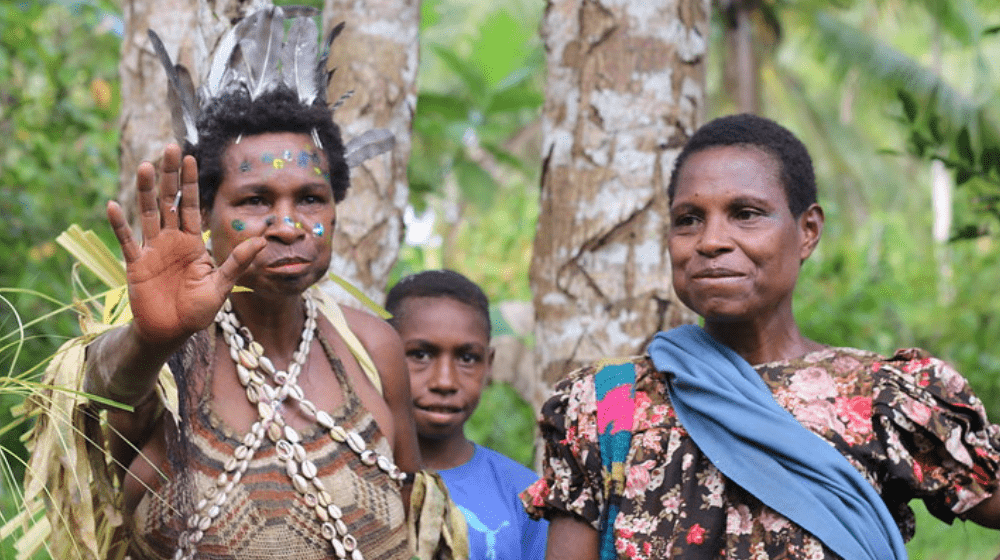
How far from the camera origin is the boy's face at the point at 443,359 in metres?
3.57

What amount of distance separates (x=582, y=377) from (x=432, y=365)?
3.67ft

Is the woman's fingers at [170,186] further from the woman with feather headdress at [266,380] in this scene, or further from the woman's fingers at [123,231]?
the woman with feather headdress at [266,380]

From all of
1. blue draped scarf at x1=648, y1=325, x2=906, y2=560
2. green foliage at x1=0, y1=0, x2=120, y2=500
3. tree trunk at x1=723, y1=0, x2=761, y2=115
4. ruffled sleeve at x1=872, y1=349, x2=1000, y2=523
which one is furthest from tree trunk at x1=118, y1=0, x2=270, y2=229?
tree trunk at x1=723, y1=0, x2=761, y2=115

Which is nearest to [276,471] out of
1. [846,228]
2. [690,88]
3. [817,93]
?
[690,88]

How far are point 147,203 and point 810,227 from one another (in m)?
1.52

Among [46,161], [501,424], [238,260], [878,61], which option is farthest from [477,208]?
[878,61]

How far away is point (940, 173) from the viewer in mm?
19531

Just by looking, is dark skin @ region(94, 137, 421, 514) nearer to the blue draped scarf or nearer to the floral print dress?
the floral print dress

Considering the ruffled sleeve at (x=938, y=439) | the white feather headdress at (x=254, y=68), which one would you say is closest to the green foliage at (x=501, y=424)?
the white feather headdress at (x=254, y=68)

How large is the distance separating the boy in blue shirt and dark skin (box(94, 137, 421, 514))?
0.42 m

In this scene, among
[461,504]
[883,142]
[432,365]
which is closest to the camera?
[461,504]

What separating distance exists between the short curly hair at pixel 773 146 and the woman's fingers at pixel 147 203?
1217 millimetres

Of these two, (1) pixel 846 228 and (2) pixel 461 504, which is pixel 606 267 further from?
(1) pixel 846 228

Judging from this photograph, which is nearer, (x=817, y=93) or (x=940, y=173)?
(x=940, y=173)
